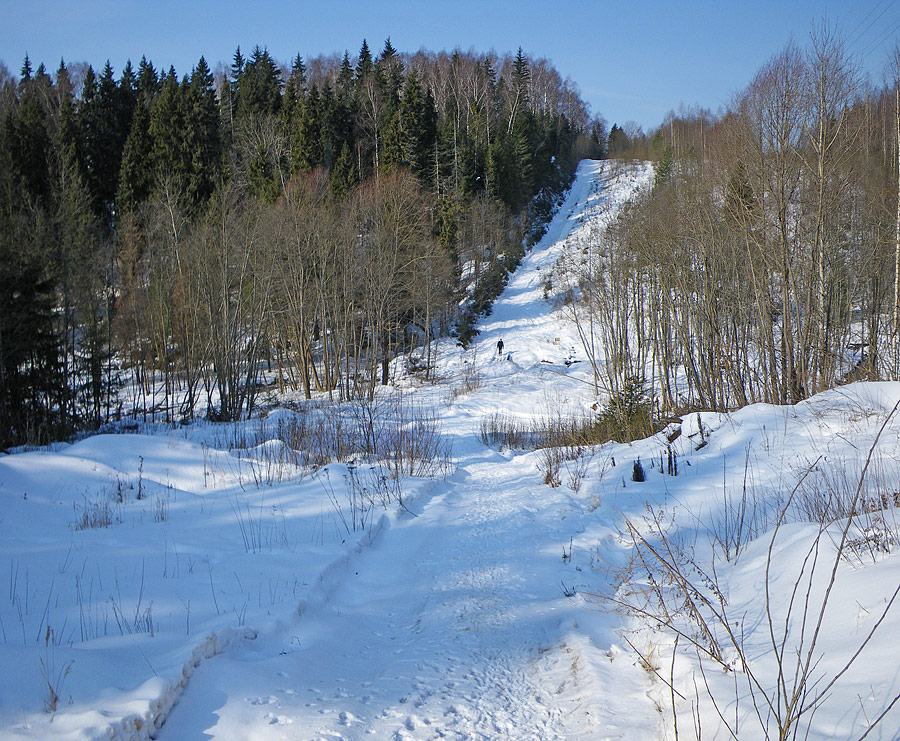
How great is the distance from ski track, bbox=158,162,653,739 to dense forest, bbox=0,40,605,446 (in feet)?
49.6

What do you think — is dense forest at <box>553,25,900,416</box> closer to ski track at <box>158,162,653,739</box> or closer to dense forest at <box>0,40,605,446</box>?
ski track at <box>158,162,653,739</box>

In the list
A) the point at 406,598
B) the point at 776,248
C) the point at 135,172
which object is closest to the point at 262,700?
the point at 406,598

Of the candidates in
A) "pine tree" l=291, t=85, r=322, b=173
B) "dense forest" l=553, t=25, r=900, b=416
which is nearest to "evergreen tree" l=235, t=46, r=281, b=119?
"pine tree" l=291, t=85, r=322, b=173

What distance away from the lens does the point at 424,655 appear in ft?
11.9

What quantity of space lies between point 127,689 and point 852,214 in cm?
2280

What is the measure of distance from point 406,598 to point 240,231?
2155 cm

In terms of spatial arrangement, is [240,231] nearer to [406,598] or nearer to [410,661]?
[406,598]

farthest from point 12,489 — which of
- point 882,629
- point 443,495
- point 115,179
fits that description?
point 115,179

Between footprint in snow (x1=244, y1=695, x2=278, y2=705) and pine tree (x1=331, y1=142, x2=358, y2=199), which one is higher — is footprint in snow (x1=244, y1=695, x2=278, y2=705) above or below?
below

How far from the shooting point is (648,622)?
3.79 metres

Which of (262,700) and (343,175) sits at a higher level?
(343,175)

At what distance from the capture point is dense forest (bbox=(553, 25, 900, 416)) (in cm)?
1238

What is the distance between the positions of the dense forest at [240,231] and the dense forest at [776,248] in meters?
13.3

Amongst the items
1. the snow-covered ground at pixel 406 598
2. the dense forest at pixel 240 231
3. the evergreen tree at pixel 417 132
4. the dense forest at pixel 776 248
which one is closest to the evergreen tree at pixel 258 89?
the dense forest at pixel 240 231
